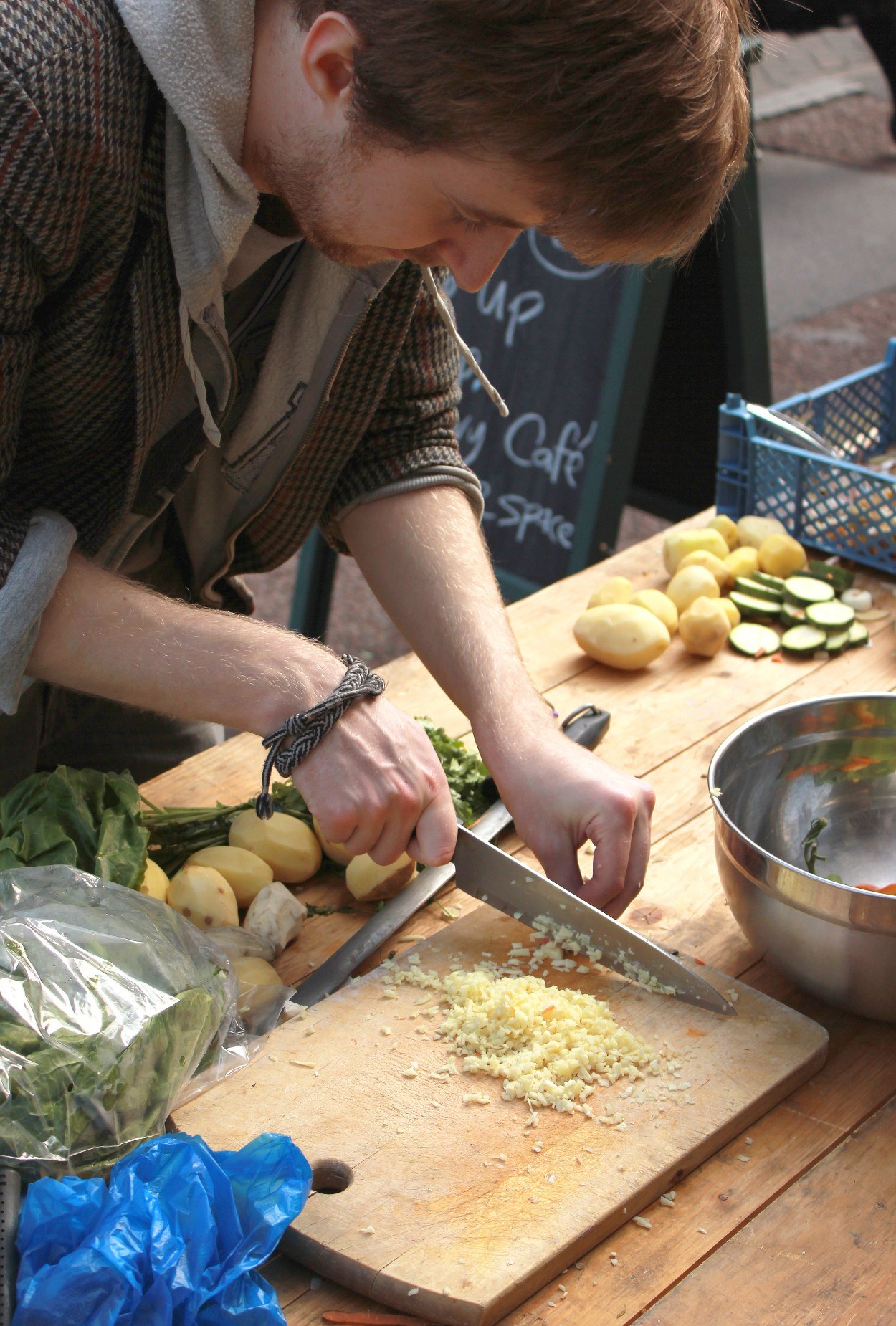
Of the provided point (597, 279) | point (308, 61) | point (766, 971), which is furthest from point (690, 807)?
point (597, 279)

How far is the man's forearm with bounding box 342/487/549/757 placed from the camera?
1.72 metres

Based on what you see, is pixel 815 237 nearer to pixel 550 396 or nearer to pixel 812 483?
pixel 550 396

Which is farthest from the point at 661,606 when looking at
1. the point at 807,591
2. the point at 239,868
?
the point at 239,868

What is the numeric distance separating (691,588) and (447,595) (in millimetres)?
683

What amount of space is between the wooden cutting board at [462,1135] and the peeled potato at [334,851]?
24cm

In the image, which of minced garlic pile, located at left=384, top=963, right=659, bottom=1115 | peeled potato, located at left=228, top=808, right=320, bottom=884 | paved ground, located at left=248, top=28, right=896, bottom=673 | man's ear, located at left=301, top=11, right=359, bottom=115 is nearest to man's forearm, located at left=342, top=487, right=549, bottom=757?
peeled potato, located at left=228, top=808, right=320, bottom=884

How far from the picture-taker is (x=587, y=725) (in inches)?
76.3

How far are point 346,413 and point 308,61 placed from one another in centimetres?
63

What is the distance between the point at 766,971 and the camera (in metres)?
1.54

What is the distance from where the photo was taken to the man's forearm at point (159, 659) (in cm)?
139

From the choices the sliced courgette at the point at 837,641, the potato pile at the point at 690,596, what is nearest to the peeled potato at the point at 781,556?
the potato pile at the point at 690,596

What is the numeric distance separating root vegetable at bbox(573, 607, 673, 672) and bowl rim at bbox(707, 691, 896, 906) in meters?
0.53

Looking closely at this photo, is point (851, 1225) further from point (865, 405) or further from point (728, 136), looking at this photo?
point (865, 405)

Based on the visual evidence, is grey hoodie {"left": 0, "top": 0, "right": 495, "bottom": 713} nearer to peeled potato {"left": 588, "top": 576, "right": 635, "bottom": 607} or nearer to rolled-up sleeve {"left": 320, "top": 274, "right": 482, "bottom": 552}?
rolled-up sleeve {"left": 320, "top": 274, "right": 482, "bottom": 552}
